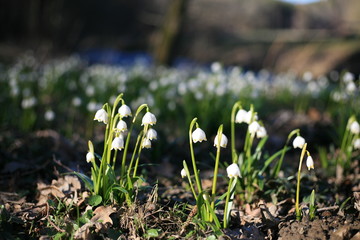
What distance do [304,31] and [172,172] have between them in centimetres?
913

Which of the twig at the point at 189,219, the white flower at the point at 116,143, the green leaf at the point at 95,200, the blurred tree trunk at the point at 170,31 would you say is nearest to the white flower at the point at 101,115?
the white flower at the point at 116,143

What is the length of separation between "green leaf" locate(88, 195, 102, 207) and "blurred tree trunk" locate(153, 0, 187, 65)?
6.86 m

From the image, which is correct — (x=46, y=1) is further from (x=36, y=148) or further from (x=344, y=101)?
(x=344, y=101)

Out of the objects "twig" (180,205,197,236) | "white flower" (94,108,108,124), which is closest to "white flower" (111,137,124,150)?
"white flower" (94,108,108,124)

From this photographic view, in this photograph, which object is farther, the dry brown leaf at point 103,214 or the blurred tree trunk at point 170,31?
the blurred tree trunk at point 170,31

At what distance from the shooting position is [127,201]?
1889 mm

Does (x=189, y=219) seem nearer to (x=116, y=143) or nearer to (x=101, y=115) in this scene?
(x=116, y=143)

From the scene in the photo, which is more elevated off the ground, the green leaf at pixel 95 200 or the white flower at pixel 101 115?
the white flower at pixel 101 115

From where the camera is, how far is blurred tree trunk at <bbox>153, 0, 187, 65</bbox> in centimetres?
821

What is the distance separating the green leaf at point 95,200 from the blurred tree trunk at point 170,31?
6.86 m

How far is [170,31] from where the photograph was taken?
335 inches

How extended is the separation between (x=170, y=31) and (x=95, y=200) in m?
7.04

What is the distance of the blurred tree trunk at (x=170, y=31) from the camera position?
8211mm

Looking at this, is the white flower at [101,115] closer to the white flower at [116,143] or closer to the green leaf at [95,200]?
the white flower at [116,143]
